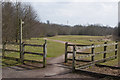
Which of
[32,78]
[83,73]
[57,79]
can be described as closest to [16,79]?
[32,78]

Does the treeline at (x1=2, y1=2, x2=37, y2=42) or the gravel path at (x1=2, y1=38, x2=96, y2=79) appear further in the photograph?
the treeline at (x1=2, y1=2, x2=37, y2=42)

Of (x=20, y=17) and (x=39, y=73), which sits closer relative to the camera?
(x=39, y=73)

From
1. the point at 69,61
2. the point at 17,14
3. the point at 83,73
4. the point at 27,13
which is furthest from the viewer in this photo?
the point at 27,13

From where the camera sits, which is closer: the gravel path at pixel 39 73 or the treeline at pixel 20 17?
the gravel path at pixel 39 73

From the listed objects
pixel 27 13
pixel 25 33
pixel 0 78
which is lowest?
pixel 0 78

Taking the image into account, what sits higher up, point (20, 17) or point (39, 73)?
point (20, 17)

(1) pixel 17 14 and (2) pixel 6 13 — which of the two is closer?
(2) pixel 6 13

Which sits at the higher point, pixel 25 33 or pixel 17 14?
pixel 17 14

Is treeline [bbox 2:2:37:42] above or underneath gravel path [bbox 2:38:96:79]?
above

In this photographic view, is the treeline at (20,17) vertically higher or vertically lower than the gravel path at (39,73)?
higher

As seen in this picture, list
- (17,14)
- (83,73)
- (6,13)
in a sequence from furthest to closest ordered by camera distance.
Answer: (17,14), (6,13), (83,73)

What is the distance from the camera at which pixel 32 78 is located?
6.06 metres

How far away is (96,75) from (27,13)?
75.7ft

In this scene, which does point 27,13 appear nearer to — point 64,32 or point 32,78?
point 32,78
